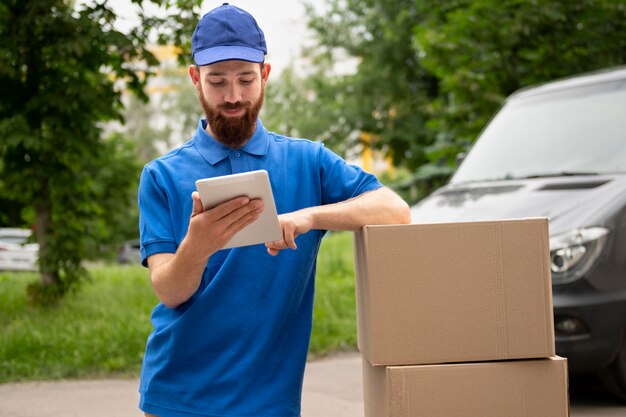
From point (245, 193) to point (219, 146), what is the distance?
524mm

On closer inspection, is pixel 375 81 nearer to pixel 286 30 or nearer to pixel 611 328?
pixel 286 30

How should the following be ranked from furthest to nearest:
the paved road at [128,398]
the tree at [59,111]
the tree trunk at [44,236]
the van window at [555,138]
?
the tree trunk at [44,236] → the tree at [59,111] → the van window at [555,138] → the paved road at [128,398]

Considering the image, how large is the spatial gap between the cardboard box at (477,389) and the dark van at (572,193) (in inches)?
97.2

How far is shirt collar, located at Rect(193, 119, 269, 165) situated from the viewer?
2.58 m

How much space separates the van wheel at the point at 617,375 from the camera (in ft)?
16.4

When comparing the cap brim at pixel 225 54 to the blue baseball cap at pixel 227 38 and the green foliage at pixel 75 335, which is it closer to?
the blue baseball cap at pixel 227 38

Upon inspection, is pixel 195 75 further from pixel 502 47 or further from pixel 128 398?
pixel 502 47

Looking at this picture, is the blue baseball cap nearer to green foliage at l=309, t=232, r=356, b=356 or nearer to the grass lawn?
the grass lawn

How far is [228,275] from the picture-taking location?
8.11 feet

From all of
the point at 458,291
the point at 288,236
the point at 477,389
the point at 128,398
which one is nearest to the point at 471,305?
the point at 458,291

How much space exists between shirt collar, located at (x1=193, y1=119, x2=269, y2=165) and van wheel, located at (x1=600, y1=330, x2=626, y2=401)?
307 cm

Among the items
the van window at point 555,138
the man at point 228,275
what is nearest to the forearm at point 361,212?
the man at point 228,275

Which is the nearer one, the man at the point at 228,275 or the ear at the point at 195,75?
the man at the point at 228,275

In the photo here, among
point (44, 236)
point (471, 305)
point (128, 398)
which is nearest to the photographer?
point (471, 305)
